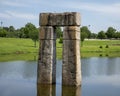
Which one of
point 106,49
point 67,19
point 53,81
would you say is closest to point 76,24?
point 67,19

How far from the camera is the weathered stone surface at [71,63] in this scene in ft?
94.7

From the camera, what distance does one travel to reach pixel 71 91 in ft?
87.4

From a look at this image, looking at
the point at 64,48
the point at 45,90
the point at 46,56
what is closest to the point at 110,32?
the point at 46,56

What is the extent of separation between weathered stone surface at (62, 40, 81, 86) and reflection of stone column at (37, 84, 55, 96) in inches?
58.1

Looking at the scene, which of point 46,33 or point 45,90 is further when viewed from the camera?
point 46,33

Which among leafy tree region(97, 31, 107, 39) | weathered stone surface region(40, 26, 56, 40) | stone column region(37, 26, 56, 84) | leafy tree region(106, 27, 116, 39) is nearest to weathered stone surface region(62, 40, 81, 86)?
stone column region(37, 26, 56, 84)

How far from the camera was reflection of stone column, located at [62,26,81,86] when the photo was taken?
28859 mm

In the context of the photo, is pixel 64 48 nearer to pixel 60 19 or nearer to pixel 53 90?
pixel 60 19

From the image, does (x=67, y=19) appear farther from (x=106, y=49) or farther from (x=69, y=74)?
(x=106, y=49)

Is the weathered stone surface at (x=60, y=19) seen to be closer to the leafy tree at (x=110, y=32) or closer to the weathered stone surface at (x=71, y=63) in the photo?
the weathered stone surface at (x=71, y=63)

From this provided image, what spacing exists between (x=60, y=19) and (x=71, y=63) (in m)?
3.66

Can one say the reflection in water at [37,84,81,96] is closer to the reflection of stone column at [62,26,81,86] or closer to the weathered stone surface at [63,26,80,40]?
the reflection of stone column at [62,26,81,86]

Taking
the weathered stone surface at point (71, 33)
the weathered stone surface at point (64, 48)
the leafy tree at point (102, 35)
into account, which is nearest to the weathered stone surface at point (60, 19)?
the weathered stone surface at point (64, 48)

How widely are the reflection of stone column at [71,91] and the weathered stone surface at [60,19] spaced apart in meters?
5.07
